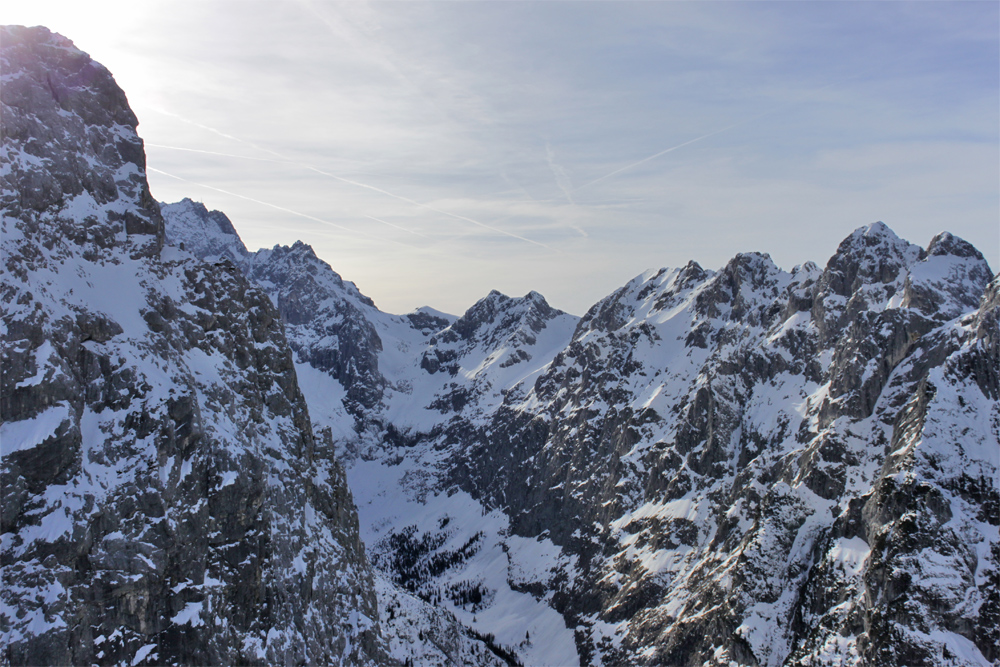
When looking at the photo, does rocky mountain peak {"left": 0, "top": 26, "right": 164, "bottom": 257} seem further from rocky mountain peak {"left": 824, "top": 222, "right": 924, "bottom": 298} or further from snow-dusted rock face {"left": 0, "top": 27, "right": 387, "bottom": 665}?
rocky mountain peak {"left": 824, "top": 222, "right": 924, "bottom": 298}

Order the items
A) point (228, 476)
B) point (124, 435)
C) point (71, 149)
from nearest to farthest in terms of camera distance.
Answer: point (124, 435) → point (71, 149) → point (228, 476)

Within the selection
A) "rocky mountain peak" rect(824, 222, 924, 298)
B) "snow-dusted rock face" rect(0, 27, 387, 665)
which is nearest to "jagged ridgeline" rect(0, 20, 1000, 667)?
"snow-dusted rock face" rect(0, 27, 387, 665)

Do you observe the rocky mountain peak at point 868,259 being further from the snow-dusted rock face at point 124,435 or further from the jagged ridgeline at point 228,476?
the snow-dusted rock face at point 124,435

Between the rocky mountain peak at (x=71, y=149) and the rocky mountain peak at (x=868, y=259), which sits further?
the rocky mountain peak at (x=868, y=259)

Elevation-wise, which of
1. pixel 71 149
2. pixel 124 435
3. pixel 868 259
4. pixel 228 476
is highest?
pixel 868 259

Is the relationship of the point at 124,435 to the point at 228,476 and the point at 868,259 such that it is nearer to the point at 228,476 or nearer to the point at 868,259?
the point at 228,476

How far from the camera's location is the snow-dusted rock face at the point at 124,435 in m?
78.1

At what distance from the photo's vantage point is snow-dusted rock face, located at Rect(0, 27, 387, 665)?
78.1 meters

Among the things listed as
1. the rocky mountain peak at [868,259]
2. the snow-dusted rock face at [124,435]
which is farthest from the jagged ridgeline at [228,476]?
the rocky mountain peak at [868,259]

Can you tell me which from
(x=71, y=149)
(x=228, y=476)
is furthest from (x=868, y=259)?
(x=71, y=149)

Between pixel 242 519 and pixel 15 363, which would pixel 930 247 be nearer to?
pixel 242 519

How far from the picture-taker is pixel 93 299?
3688 inches

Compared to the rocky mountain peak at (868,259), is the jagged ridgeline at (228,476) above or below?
below

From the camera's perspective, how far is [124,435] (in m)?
88.2
